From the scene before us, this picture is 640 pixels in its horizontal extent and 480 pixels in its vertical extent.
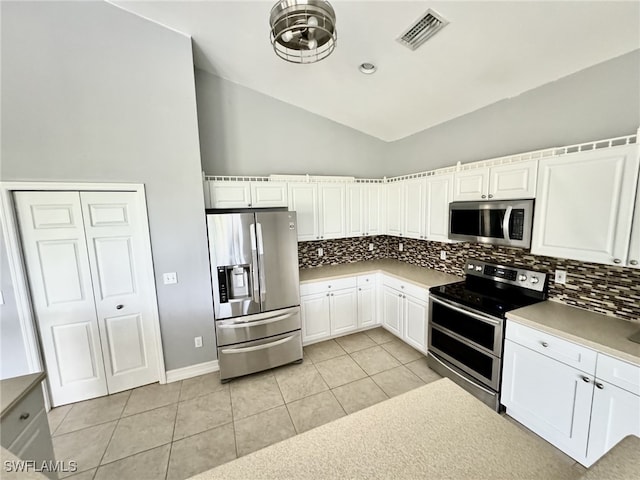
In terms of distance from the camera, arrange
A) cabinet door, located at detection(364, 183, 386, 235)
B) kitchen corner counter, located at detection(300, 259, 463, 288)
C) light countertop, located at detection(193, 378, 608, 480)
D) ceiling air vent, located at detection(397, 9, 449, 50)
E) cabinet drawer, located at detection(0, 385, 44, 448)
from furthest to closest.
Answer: cabinet door, located at detection(364, 183, 386, 235), kitchen corner counter, located at detection(300, 259, 463, 288), ceiling air vent, located at detection(397, 9, 449, 50), cabinet drawer, located at detection(0, 385, 44, 448), light countertop, located at detection(193, 378, 608, 480)

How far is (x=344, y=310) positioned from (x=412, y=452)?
105 inches

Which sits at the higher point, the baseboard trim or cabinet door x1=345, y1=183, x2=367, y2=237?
cabinet door x1=345, y1=183, x2=367, y2=237

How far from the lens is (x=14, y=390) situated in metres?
1.22

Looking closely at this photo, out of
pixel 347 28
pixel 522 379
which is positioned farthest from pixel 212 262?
pixel 522 379

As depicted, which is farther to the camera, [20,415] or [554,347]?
[554,347]

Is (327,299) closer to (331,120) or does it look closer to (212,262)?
(212,262)

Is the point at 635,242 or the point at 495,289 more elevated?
the point at 635,242

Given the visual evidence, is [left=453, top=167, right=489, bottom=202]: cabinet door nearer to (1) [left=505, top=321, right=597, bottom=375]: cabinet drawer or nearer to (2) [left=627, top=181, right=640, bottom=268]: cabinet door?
(2) [left=627, top=181, right=640, bottom=268]: cabinet door

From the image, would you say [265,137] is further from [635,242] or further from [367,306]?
[635,242]

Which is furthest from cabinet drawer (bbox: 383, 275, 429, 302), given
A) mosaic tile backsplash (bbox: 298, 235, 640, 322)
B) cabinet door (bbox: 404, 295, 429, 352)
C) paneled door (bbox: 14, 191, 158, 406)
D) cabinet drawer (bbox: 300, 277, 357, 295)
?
paneled door (bbox: 14, 191, 158, 406)

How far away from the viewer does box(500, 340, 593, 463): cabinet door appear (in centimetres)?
170

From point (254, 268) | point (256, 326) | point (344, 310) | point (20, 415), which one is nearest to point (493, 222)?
point (344, 310)

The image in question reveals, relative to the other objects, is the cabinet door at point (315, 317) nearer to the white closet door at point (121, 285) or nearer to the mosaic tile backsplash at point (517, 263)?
the mosaic tile backsplash at point (517, 263)

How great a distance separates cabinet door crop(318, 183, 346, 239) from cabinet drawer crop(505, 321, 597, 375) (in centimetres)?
218
